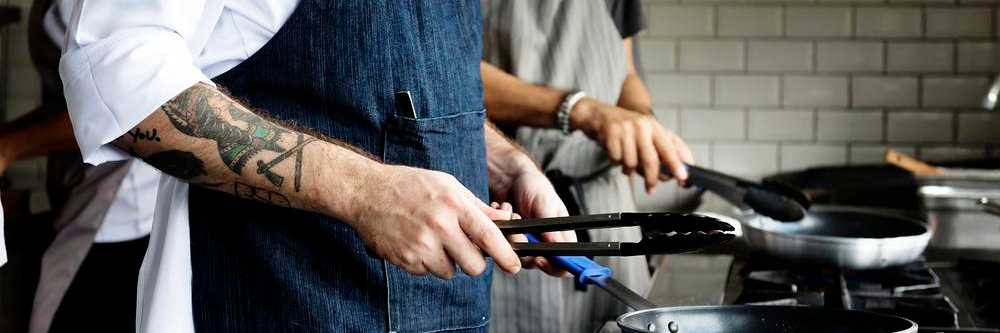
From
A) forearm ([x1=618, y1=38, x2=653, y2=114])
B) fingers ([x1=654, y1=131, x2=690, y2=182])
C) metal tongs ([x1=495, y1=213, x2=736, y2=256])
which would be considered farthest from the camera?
forearm ([x1=618, y1=38, x2=653, y2=114])

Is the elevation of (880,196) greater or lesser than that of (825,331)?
lesser

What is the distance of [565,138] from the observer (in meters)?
2.13

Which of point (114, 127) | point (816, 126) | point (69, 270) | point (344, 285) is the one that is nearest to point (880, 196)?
point (816, 126)

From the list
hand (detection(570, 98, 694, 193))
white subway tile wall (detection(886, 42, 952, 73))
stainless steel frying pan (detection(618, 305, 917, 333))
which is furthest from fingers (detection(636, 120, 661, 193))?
white subway tile wall (detection(886, 42, 952, 73))

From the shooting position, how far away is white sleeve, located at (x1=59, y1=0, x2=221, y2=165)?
0.97 meters

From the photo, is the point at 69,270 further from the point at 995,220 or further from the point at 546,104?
the point at 995,220

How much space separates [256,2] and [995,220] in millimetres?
1874

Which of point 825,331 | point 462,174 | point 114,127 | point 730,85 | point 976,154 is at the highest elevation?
point 114,127

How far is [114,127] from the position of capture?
0.97 meters

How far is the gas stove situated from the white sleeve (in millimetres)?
847

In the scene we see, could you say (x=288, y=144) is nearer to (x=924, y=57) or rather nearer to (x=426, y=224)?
(x=426, y=224)

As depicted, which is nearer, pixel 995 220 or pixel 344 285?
pixel 344 285

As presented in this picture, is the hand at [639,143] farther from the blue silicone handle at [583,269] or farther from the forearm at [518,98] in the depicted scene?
the blue silicone handle at [583,269]

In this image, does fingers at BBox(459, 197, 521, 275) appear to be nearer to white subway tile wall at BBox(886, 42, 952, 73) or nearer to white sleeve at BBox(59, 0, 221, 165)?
white sleeve at BBox(59, 0, 221, 165)
